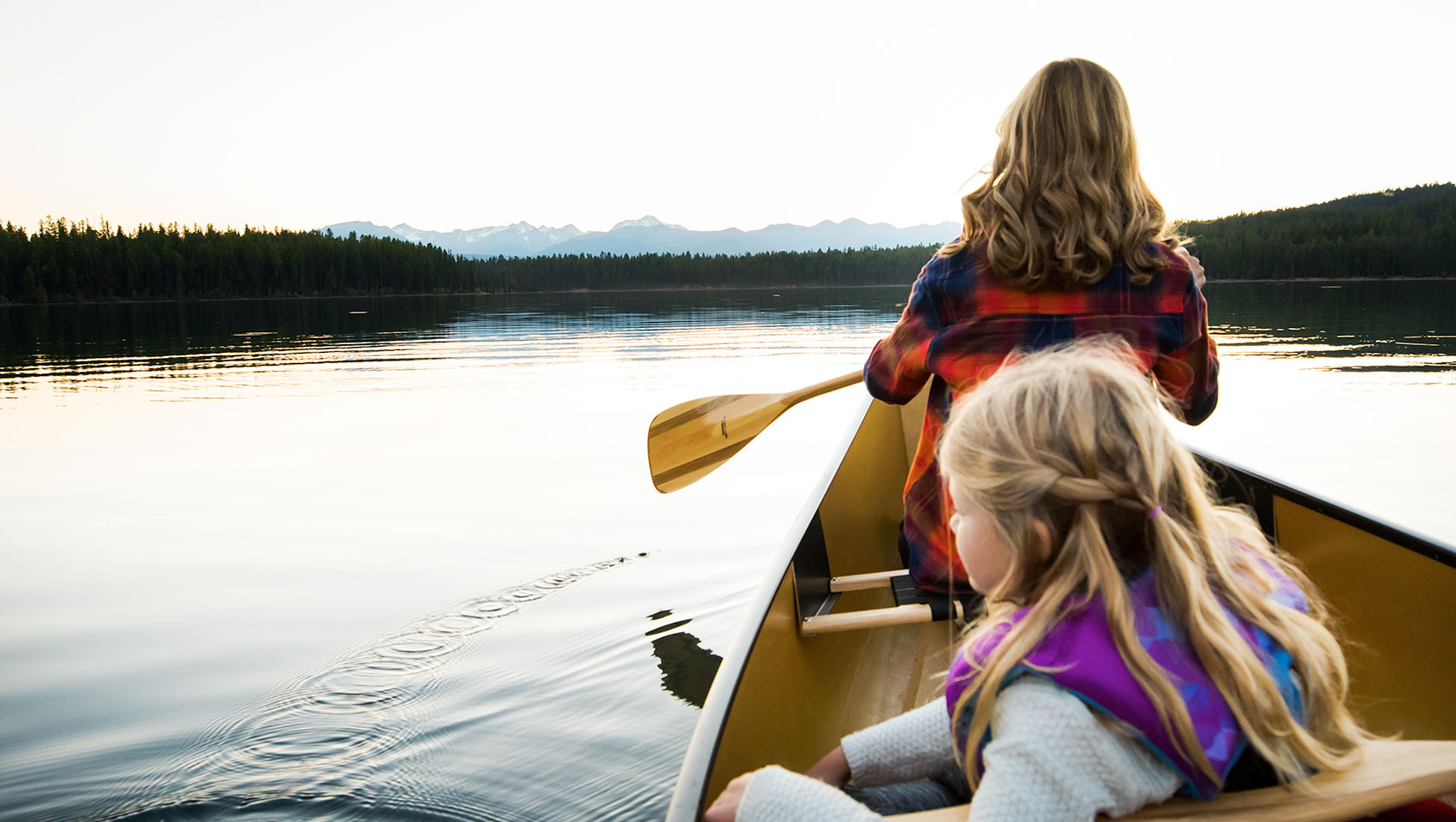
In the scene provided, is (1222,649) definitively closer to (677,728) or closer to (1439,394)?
(677,728)

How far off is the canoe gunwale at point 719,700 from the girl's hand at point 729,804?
0.05 ft

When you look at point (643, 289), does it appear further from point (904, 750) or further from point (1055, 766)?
point (1055, 766)

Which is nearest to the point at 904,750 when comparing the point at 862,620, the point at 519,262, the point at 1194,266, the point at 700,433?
the point at 862,620

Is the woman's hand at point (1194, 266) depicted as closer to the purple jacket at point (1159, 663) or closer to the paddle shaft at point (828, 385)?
the purple jacket at point (1159, 663)

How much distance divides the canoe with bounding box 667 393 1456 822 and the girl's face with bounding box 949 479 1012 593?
447mm

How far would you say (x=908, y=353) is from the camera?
2.07 meters

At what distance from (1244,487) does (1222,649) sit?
2.00m

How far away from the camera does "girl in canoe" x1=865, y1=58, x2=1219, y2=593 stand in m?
→ 1.84

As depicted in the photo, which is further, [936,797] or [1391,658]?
[1391,658]

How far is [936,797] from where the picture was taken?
134 cm

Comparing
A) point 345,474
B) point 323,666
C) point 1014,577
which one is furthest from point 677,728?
point 345,474

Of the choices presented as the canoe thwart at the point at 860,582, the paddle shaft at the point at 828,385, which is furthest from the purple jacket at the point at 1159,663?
the paddle shaft at the point at 828,385

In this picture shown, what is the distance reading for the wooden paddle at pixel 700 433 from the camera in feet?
12.3

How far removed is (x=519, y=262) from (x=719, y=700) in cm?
8050
